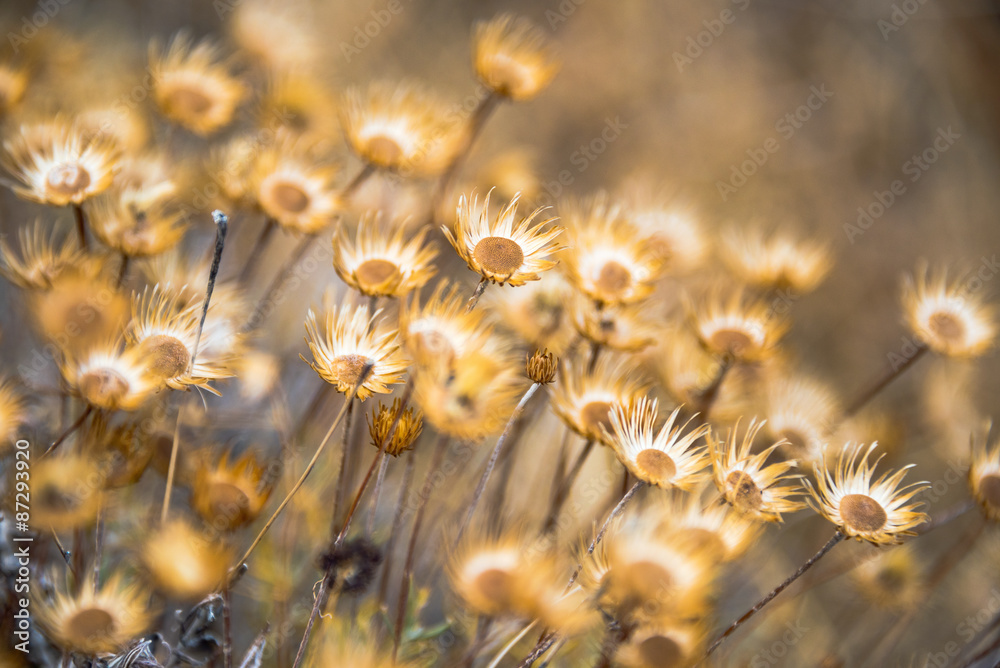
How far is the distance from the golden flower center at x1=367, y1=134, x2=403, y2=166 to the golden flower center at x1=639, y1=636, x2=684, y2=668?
0.78 meters

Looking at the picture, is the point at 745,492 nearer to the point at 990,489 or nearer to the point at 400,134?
the point at 990,489

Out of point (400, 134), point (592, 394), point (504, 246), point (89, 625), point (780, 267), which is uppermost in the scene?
point (400, 134)

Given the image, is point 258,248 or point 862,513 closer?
point 862,513

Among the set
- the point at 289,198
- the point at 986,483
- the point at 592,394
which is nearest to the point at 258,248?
the point at 289,198

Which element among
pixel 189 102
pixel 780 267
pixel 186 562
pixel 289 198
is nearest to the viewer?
pixel 186 562

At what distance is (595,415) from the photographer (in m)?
0.85

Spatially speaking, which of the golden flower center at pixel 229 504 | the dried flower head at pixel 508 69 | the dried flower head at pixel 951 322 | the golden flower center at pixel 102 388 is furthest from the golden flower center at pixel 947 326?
the golden flower center at pixel 102 388

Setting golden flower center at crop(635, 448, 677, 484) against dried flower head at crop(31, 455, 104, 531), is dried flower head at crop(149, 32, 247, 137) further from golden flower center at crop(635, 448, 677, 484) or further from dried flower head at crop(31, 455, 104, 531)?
golden flower center at crop(635, 448, 677, 484)

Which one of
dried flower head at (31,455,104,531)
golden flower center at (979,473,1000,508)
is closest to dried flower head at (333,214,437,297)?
dried flower head at (31,455,104,531)

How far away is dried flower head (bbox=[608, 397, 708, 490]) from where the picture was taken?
2.37 ft

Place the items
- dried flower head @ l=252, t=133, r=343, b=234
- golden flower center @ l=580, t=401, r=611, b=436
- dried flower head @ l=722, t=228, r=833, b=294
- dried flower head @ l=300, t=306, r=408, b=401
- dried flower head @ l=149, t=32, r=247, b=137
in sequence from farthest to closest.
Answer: dried flower head @ l=722, t=228, r=833, b=294
dried flower head @ l=149, t=32, r=247, b=137
dried flower head @ l=252, t=133, r=343, b=234
golden flower center @ l=580, t=401, r=611, b=436
dried flower head @ l=300, t=306, r=408, b=401

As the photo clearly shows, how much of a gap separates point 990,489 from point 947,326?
423 mm

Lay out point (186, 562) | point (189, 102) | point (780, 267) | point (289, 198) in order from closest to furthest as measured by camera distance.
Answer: point (186, 562)
point (289, 198)
point (189, 102)
point (780, 267)

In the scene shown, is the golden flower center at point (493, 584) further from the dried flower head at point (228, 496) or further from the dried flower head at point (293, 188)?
the dried flower head at point (293, 188)
